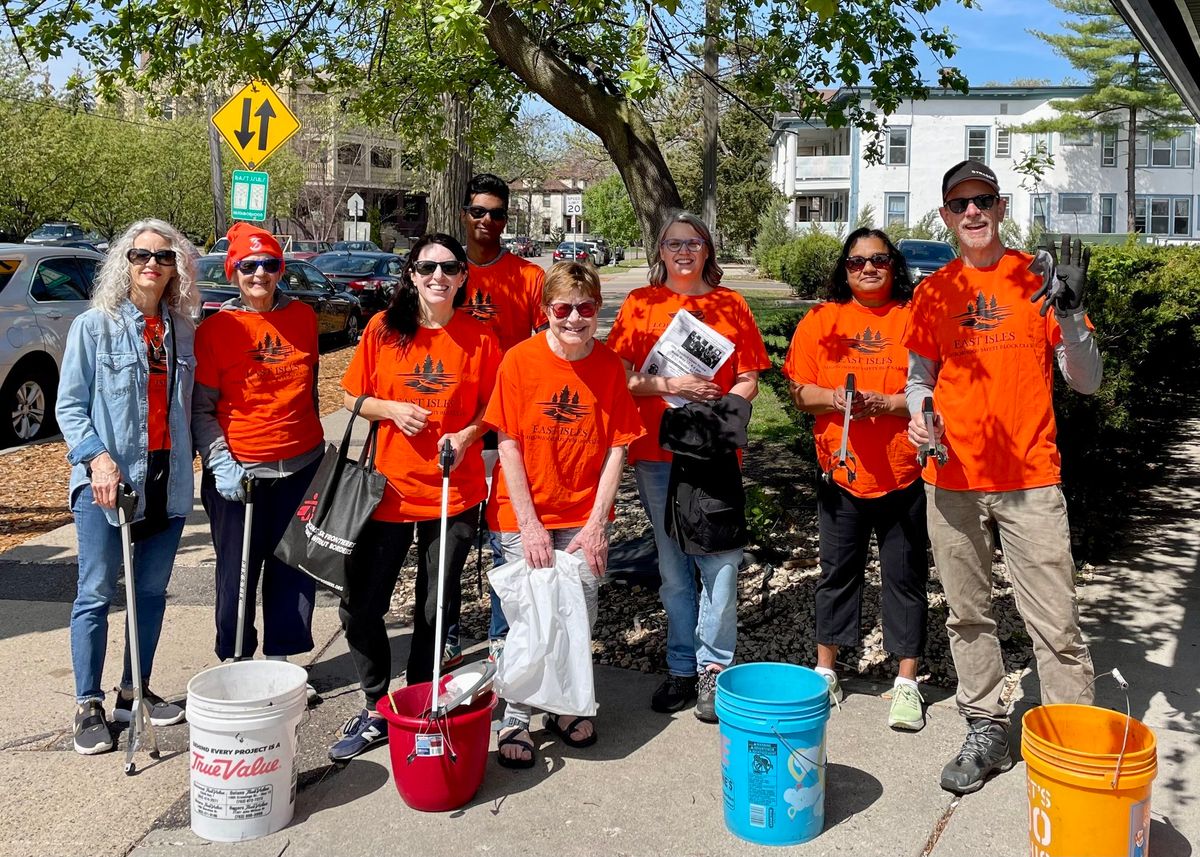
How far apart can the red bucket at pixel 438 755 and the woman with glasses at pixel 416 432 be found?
0.50 m

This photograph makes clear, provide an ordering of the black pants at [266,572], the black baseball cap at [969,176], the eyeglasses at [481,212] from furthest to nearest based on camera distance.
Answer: the eyeglasses at [481,212]
the black pants at [266,572]
the black baseball cap at [969,176]

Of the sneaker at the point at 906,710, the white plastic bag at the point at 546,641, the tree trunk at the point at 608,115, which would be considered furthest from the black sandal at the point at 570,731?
the tree trunk at the point at 608,115

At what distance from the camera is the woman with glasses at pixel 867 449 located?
14.1ft

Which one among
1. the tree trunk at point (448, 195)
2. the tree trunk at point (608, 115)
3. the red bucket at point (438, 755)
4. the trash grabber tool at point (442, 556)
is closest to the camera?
the red bucket at point (438, 755)

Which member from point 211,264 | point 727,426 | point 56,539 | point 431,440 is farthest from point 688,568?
point 211,264

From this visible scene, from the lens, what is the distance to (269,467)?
4.49 meters

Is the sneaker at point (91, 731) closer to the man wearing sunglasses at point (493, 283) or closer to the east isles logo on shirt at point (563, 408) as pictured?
the man wearing sunglasses at point (493, 283)

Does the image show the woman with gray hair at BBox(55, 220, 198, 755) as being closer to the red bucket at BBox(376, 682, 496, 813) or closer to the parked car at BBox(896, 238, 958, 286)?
the red bucket at BBox(376, 682, 496, 813)

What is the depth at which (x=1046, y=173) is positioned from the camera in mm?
50156

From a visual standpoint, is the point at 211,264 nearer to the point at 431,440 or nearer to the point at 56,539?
the point at 56,539

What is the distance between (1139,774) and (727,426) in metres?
1.84

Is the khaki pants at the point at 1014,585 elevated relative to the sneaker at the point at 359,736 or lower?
elevated

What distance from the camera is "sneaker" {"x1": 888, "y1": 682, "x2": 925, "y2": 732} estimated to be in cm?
429

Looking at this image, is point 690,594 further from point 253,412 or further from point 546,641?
point 253,412
